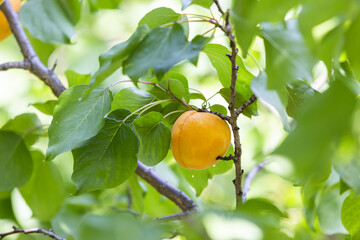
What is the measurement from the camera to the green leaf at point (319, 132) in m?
0.34

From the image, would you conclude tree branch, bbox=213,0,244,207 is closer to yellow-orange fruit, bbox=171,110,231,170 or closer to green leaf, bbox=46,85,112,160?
yellow-orange fruit, bbox=171,110,231,170

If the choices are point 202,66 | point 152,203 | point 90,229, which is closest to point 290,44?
point 90,229

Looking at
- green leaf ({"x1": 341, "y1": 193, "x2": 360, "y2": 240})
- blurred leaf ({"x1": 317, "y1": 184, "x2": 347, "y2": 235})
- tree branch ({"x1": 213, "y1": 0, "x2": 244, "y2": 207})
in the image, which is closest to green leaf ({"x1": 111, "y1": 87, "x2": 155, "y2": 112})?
tree branch ({"x1": 213, "y1": 0, "x2": 244, "y2": 207})

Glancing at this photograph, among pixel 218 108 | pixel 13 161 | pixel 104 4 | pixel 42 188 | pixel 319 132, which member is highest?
pixel 319 132

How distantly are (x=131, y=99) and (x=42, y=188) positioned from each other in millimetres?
430

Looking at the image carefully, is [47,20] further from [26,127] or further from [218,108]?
[218,108]

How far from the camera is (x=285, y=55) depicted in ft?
Answer: 1.76

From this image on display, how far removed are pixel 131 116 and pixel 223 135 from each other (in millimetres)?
160

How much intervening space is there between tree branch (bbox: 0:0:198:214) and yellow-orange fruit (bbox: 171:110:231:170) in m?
0.24

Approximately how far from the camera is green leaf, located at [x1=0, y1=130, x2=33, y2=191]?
952 millimetres

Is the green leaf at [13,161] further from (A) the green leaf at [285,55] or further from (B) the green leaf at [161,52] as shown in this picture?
(A) the green leaf at [285,55]

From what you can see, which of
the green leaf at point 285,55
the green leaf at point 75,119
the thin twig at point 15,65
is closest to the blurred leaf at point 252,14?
the green leaf at point 285,55

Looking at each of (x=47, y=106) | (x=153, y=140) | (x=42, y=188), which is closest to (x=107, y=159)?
(x=153, y=140)

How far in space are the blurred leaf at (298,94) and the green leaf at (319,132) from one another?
0.34 meters
